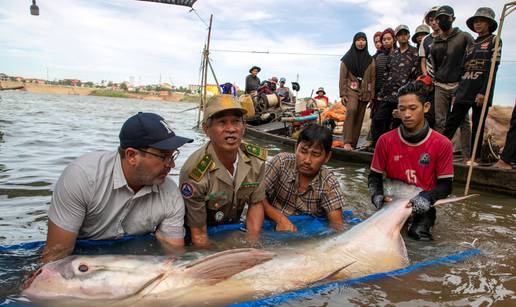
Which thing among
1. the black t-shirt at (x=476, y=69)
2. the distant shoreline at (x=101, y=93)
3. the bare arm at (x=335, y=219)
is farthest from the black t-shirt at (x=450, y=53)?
the distant shoreline at (x=101, y=93)

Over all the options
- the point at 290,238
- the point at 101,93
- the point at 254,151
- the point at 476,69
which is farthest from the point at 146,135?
the point at 101,93

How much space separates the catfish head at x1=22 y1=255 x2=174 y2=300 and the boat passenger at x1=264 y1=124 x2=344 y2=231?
1.63 meters

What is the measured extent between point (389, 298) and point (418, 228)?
4.82 ft

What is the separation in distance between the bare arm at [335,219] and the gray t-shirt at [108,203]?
148cm

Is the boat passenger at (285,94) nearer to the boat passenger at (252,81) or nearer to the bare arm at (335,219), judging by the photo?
the boat passenger at (252,81)

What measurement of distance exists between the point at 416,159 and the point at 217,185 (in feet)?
6.41

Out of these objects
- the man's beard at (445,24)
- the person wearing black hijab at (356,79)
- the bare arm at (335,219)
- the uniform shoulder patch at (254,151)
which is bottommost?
the bare arm at (335,219)

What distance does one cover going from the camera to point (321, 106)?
1519 cm

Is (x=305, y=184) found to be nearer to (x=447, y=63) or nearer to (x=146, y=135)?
(x=146, y=135)

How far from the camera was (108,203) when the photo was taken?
2.78 meters

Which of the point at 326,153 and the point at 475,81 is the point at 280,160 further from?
the point at 475,81

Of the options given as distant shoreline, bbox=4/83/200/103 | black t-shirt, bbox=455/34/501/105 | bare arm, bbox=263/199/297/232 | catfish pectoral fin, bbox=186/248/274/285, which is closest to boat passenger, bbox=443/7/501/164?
black t-shirt, bbox=455/34/501/105

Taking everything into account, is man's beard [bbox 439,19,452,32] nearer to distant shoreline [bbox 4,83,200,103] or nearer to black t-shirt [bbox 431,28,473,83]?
black t-shirt [bbox 431,28,473,83]

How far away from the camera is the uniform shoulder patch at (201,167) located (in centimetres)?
318
